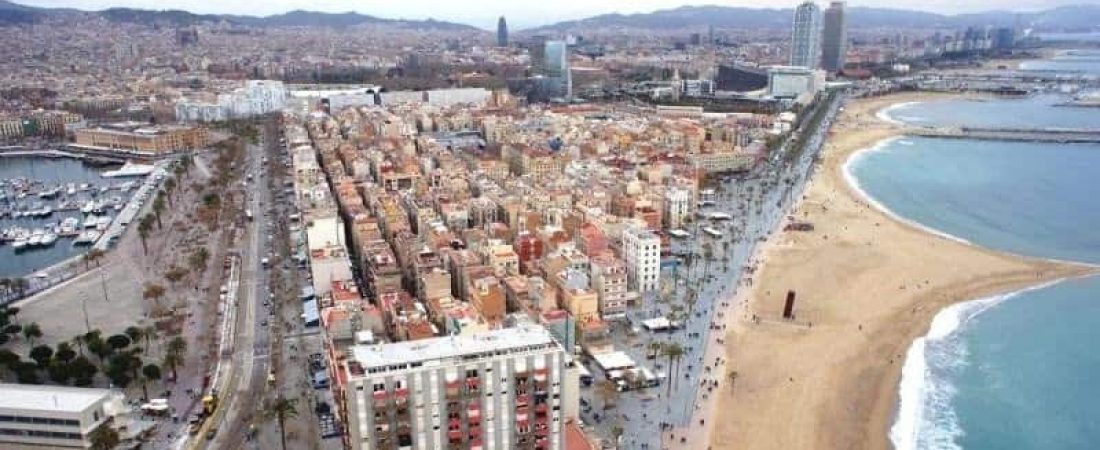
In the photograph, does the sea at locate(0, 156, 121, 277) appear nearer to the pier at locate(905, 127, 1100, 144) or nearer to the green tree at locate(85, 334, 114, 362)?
the green tree at locate(85, 334, 114, 362)

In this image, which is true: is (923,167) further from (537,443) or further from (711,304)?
(537,443)

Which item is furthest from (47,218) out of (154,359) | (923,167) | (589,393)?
(923,167)

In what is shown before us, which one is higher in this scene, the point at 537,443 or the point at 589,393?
the point at 537,443

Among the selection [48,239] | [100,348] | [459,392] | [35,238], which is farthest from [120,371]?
[35,238]

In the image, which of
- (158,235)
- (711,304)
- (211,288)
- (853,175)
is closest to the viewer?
(711,304)

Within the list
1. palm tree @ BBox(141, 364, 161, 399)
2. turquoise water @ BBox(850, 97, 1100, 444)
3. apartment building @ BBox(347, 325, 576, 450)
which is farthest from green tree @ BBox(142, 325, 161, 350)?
turquoise water @ BBox(850, 97, 1100, 444)

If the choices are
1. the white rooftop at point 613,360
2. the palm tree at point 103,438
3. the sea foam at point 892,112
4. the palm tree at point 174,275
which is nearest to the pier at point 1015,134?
the sea foam at point 892,112

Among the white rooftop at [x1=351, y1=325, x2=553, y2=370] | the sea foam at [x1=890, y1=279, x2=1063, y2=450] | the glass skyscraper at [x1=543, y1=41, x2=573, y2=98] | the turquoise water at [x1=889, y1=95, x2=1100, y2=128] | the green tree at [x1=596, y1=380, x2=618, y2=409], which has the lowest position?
the sea foam at [x1=890, y1=279, x2=1063, y2=450]

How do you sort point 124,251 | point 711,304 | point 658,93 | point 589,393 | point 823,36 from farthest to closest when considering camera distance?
1. point 823,36
2. point 658,93
3. point 124,251
4. point 711,304
5. point 589,393
